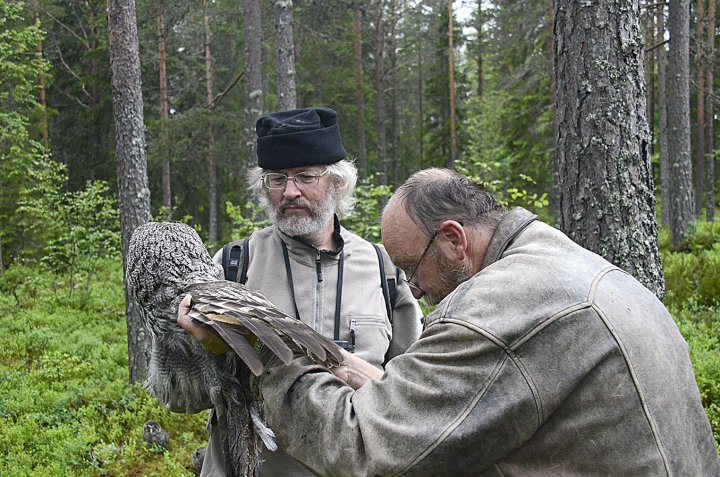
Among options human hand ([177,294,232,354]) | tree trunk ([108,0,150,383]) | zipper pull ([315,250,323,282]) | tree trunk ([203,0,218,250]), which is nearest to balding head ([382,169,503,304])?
human hand ([177,294,232,354])

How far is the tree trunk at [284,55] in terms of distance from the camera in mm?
13016

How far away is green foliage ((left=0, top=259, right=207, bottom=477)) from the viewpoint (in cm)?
764

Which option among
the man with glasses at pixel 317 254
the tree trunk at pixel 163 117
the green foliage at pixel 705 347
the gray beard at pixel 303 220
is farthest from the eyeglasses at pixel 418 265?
the tree trunk at pixel 163 117

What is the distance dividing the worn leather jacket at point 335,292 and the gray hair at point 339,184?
0.21 metres

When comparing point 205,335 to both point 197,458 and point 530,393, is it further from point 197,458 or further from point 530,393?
point 197,458

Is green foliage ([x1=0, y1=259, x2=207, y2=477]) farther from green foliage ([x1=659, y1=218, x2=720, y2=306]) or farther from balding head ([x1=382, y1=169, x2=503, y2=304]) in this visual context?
green foliage ([x1=659, y1=218, x2=720, y2=306])

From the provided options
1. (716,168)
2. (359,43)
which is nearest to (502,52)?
(359,43)

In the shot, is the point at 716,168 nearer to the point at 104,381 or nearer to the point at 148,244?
the point at 104,381

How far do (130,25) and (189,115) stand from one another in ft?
40.4

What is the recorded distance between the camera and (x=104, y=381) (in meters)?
10.1

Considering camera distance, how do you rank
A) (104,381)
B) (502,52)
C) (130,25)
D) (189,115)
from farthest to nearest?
(502,52) < (189,115) < (104,381) < (130,25)

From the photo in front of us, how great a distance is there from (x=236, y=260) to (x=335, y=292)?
0.55 metres

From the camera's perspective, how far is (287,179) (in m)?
3.55

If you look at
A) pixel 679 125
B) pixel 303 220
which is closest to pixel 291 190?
pixel 303 220
